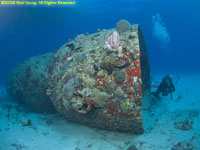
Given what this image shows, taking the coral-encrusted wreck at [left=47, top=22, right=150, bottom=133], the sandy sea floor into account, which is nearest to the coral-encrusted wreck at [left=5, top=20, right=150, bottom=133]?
the coral-encrusted wreck at [left=47, top=22, right=150, bottom=133]

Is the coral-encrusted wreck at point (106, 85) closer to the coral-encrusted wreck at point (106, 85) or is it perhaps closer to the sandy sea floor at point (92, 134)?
the coral-encrusted wreck at point (106, 85)

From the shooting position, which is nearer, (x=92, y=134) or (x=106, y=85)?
(x=106, y=85)

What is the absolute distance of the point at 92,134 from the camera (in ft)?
17.8

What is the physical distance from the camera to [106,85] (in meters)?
4.77

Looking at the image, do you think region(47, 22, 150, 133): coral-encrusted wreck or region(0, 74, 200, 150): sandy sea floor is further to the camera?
region(0, 74, 200, 150): sandy sea floor

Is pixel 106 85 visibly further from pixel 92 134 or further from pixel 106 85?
pixel 92 134

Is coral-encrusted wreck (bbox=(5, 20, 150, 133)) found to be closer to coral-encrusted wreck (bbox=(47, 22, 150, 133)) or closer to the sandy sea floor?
coral-encrusted wreck (bbox=(47, 22, 150, 133))

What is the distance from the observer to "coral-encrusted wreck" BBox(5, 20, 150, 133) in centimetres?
458

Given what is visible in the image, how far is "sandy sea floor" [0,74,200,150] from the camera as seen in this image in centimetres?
477

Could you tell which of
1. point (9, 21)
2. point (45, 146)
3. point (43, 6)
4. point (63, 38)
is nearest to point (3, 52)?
point (9, 21)

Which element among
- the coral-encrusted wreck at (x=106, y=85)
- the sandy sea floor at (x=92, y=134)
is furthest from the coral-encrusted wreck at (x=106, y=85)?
the sandy sea floor at (x=92, y=134)

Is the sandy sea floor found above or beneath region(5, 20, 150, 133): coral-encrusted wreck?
beneath

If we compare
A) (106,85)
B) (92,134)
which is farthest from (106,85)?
(92,134)

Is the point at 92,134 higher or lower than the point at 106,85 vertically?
lower
